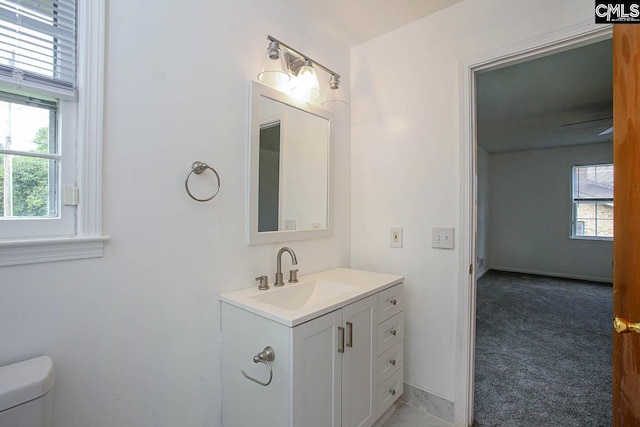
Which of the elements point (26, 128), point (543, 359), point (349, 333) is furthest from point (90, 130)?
point (543, 359)

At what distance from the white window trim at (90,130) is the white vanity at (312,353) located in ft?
1.92

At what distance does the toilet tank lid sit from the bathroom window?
7106 mm

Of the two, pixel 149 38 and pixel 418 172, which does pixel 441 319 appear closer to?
pixel 418 172

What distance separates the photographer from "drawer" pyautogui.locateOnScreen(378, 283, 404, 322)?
158cm

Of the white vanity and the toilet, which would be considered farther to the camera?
the white vanity

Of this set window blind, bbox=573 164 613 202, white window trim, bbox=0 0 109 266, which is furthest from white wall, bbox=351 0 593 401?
window blind, bbox=573 164 613 202

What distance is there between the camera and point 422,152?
1839 mm

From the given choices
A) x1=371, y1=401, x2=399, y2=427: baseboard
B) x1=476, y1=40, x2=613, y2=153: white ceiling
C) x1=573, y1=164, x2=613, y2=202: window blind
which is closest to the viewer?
x1=371, y1=401, x2=399, y2=427: baseboard

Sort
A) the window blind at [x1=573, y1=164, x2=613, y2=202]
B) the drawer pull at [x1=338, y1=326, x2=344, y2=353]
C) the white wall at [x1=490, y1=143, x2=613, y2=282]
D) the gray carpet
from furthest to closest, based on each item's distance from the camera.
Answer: the white wall at [x1=490, y1=143, x2=613, y2=282] → the window blind at [x1=573, y1=164, x2=613, y2=202] → the gray carpet → the drawer pull at [x1=338, y1=326, x2=344, y2=353]

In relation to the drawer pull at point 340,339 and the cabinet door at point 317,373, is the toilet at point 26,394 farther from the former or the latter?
the drawer pull at point 340,339

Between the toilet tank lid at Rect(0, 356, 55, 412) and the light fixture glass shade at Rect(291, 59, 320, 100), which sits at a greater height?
the light fixture glass shade at Rect(291, 59, 320, 100)

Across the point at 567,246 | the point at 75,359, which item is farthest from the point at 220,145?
the point at 567,246

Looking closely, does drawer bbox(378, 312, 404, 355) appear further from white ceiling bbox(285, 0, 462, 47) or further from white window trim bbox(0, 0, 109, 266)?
white ceiling bbox(285, 0, 462, 47)

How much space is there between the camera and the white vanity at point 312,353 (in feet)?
3.64
